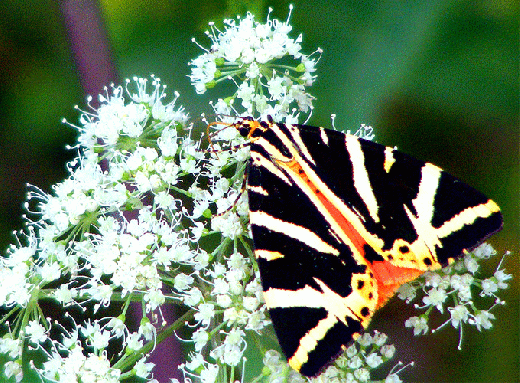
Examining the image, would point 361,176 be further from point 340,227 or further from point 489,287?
point 489,287

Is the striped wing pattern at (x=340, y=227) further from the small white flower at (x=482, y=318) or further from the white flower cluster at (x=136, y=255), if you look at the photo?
the small white flower at (x=482, y=318)

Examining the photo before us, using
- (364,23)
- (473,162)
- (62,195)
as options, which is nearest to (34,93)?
(62,195)

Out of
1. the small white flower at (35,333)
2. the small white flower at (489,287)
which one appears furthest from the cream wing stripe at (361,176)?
the small white flower at (35,333)

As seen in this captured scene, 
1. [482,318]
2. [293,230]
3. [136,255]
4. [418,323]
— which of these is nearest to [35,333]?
[136,255]

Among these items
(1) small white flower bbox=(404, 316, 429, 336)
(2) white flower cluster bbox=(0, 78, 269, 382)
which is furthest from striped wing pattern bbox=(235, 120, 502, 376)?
(1) small white flower bbox=(404, 316, 429, 336)

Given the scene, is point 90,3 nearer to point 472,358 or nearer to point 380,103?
point 380,103

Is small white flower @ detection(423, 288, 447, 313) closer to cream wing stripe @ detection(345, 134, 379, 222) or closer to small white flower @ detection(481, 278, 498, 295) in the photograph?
small white flower @ detection(481, 278, 498, 295)
